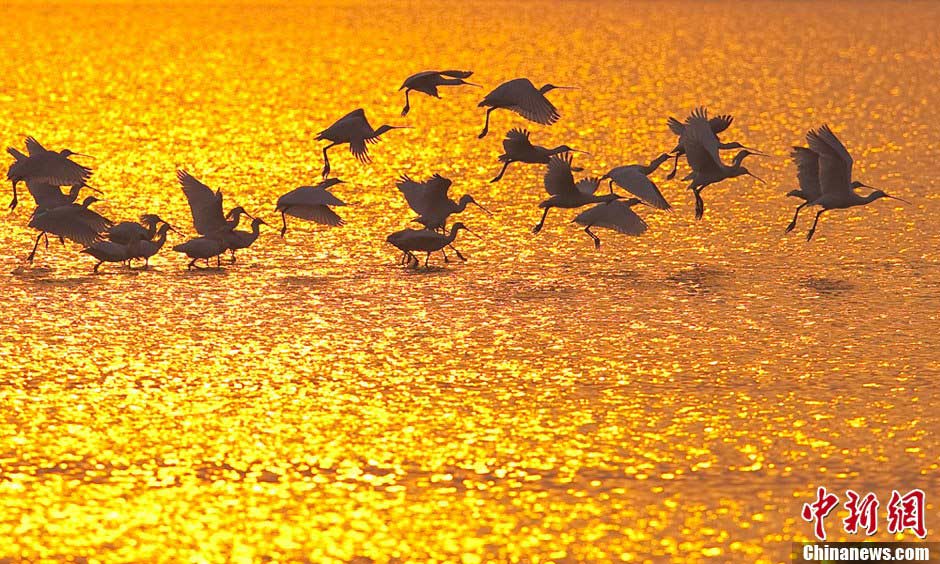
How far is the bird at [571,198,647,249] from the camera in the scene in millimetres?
18203

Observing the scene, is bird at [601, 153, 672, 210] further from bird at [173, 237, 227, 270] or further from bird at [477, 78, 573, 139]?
bird at [173, 237, 227, 270]

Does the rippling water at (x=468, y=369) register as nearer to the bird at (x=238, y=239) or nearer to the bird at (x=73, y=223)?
the bird at (x=238, y=239)

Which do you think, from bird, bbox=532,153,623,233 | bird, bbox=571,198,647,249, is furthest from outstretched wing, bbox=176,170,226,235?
bird, bbox=571,198,647,249

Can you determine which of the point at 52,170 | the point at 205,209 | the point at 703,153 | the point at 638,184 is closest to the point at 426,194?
the point at 638,184

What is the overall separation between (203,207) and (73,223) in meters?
1.26

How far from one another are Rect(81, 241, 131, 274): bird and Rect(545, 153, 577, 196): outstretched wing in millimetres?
4143

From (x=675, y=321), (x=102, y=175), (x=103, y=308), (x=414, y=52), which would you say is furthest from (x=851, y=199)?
(x=414, y=52)

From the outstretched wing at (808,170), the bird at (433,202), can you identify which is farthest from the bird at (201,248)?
the outstretched wing at (808,170)

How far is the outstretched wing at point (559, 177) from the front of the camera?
17.9 m

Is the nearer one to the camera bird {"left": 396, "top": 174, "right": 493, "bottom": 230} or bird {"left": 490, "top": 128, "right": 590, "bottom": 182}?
bird {"left": 396, "top": 174, "right": 493, "bottom": 230}

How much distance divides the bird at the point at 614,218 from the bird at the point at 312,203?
7.87 ft

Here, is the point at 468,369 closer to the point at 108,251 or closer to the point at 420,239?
the point at 420,239

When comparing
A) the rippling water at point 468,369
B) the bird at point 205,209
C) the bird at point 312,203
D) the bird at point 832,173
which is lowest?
the rippling water at point 468,369

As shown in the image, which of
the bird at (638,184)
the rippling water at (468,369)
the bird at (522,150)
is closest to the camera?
the rippling water at (468,369)
